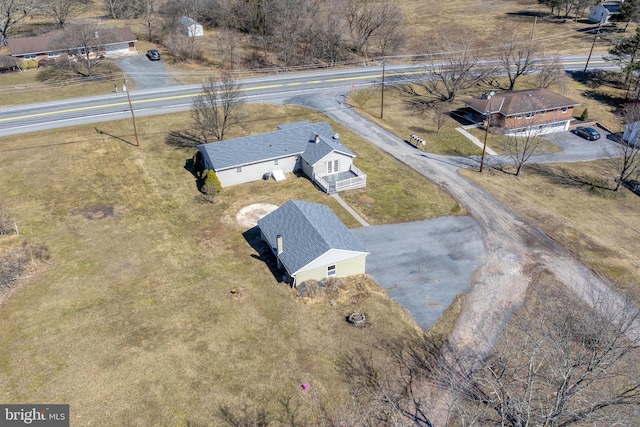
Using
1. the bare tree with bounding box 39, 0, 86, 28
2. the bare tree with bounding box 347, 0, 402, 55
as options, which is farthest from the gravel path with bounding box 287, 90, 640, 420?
the bare tree with bounding box 39, 0, 86, 28

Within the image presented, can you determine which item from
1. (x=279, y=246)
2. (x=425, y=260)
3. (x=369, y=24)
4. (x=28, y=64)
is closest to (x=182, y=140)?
(x=279, y=246)

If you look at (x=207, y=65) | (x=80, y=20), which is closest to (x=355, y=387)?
(x=207, y=65)

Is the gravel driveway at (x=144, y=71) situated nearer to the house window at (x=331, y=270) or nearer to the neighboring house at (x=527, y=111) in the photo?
the neighboring house at (x=527, y=111)

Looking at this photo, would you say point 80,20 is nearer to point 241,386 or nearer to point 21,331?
point 21,331

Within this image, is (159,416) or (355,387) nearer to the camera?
(159,416)

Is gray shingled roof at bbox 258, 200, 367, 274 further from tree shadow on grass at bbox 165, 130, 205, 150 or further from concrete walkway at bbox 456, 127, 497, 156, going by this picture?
concrete walkway at bbox 456, 127, 497, 156

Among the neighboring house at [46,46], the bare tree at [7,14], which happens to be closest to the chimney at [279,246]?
the neighboring house at [46,46]

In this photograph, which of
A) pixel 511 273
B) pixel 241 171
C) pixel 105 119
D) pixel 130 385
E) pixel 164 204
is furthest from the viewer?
pixel 105 119
